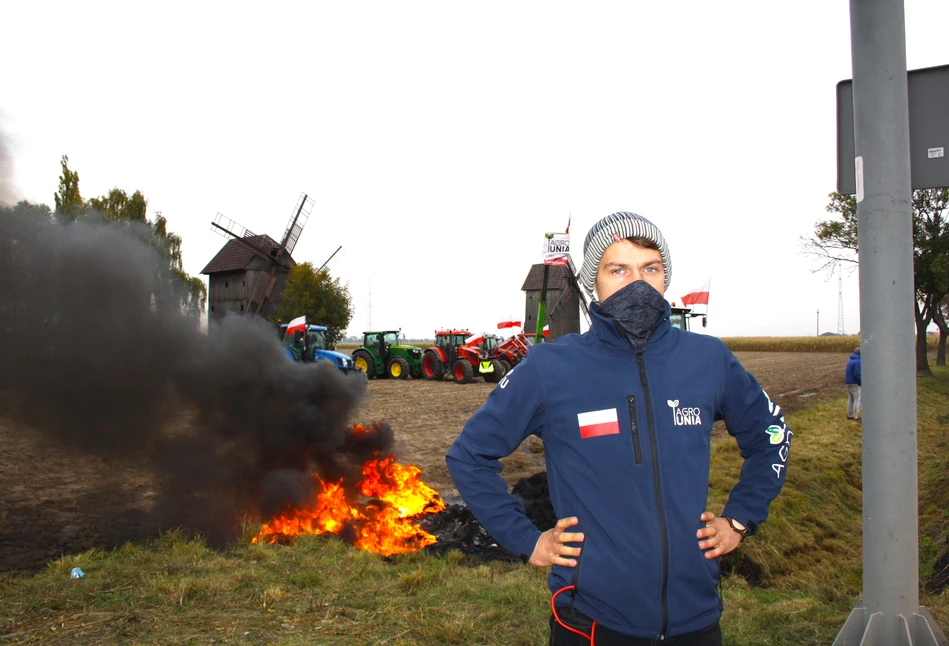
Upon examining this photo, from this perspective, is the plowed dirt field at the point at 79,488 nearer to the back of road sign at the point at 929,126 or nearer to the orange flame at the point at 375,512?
the orange flame at the point at 375,512

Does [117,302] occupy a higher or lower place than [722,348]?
higher

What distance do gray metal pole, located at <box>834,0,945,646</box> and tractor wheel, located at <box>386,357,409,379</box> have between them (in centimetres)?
2665

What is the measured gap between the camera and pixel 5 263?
8398 mm

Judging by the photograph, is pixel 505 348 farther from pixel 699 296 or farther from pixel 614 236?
pixel 614 236

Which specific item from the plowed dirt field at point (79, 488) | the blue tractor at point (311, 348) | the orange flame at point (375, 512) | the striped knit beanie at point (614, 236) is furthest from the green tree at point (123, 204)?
the striped knit beanie at point (614, 236)

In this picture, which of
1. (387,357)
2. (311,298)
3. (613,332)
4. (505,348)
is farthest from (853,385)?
(311,298)

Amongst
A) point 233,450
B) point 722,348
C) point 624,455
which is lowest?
point 233,450

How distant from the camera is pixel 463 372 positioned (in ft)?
87.1

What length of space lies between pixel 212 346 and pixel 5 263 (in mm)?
2783

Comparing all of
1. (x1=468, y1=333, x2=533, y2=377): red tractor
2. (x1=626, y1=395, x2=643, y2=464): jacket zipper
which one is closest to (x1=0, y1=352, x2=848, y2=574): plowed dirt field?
(x1=626, y1=395, x2=643, y2=464): jacket zipper

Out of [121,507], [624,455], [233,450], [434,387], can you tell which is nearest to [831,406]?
[434,387]

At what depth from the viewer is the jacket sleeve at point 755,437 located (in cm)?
219

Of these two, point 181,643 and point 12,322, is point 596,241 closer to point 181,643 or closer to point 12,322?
point 181,643

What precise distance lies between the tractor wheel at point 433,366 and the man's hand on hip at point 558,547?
1027 inches
